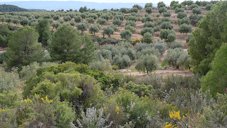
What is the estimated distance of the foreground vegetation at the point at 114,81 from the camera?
932 centimetres

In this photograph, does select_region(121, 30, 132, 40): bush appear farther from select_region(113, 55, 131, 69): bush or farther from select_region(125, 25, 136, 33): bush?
select_region(113, 55, 131, 69): bush

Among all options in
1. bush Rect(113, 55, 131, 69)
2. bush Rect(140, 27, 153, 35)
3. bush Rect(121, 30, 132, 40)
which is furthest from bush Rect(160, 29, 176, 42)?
bush Rect(113, 55, 131, 69)

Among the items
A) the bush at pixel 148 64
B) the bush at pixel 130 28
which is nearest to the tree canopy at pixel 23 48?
the bush at pixel 148 64

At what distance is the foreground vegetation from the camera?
30.6 ft

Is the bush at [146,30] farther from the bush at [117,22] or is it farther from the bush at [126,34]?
the bush at [117,22]

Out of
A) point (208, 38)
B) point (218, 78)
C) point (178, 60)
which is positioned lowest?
point (178, 60)

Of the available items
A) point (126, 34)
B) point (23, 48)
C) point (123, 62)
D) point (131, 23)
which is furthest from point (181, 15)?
point (23, 48)

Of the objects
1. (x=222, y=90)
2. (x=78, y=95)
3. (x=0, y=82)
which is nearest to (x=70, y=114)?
(x=78, y=95)

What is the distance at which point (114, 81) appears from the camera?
2180 cm

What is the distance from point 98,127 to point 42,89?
15.1 ft

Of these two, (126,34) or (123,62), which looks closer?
(123,62)

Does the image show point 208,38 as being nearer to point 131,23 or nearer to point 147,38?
point 147,38

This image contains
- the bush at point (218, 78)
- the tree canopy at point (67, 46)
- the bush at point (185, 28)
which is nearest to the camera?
the bush at point (218, 78)

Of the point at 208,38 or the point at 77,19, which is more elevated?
the point at 208,38
